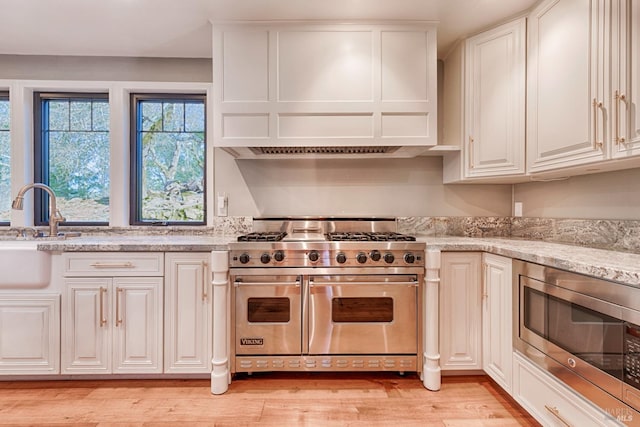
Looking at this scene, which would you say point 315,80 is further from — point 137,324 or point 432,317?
point 137,324

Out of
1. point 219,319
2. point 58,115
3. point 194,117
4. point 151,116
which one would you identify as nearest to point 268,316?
point 219,319

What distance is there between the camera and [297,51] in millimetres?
2074

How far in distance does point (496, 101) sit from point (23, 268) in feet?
10.5

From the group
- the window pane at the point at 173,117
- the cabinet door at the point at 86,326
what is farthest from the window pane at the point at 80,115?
the cabinet door at the point at 86,326

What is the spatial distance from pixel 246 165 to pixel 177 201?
0.69 m

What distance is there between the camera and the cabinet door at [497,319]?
1765mm

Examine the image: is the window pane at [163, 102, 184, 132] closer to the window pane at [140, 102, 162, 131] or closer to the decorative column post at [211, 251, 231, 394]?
the window pane at [140, 102, 162, 131]

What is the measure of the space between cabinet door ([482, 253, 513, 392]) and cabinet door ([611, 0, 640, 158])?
2.48 feet

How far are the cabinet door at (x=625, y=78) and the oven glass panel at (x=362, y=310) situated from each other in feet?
4.57

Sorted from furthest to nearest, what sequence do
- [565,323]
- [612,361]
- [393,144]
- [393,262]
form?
[393,144] → [393,262] → [565,323] → [612,361]

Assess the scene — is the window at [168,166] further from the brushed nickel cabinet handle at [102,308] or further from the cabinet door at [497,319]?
the cabinet door at [497,319]

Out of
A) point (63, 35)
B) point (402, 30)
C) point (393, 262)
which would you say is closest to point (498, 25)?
point (402, 30)

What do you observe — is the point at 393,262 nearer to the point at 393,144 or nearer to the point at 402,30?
the point at 393,144

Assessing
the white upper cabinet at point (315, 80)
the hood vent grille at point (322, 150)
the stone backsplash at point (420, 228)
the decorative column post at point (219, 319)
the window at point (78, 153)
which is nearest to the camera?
the decorative column post at point (219, 319)
